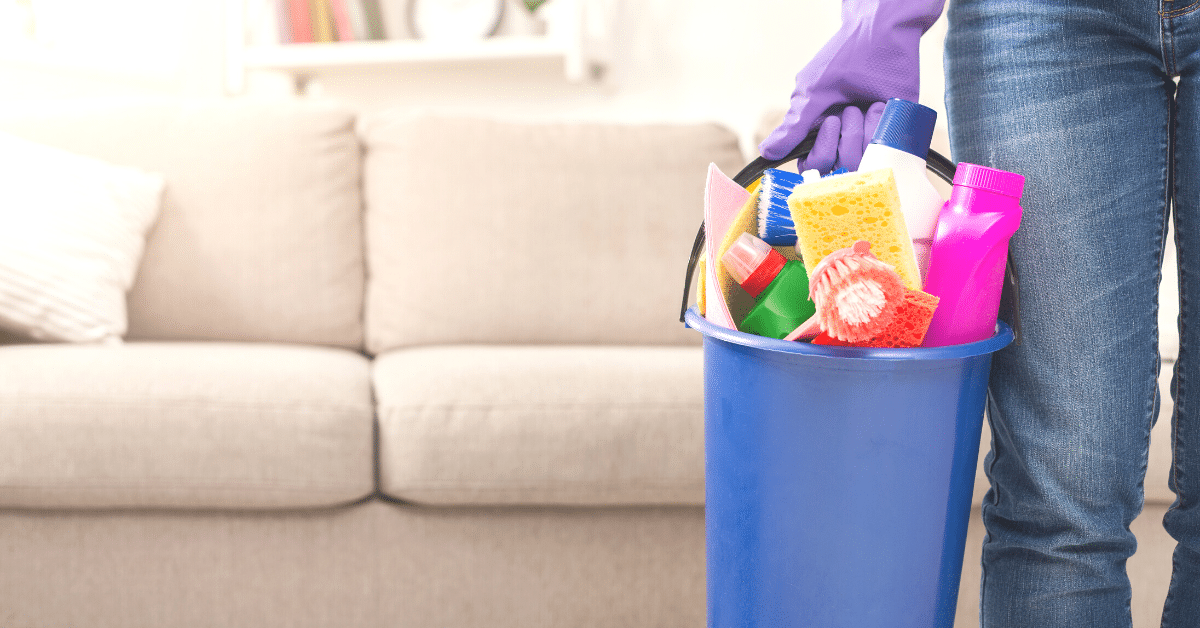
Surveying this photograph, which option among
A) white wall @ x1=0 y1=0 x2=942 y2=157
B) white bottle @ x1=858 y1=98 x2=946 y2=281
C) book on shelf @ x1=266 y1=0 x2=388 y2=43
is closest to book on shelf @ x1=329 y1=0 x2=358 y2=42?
book on shelf @ x1=266 y1=0 x2=388 y2=43

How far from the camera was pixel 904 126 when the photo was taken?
0.57m

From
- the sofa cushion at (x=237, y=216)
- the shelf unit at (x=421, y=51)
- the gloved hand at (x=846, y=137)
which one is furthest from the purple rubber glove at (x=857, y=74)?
the shelf unit at (x=421, y=51)

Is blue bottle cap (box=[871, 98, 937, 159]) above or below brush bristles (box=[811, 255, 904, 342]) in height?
above

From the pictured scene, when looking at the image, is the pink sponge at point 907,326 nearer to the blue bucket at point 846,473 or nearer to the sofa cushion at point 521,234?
the blue bucket at point 846,473

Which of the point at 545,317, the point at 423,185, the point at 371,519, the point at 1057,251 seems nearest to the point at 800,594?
the point at 1057,251

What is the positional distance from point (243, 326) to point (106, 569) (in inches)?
18.4

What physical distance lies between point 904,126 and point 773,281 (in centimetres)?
14

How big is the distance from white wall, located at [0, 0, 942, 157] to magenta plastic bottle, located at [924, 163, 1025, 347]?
1.52m

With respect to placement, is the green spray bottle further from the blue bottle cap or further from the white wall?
the white wall

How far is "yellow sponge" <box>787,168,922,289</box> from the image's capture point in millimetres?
503

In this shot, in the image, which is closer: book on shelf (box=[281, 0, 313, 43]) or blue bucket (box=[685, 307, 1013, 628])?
blue bucket (box=[685, 307, 1013, 628])

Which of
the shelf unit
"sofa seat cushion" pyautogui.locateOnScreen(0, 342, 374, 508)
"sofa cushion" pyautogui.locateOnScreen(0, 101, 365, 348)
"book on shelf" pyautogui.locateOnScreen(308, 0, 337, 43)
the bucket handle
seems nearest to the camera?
the bucket handle

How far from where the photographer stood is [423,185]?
143 centimetres

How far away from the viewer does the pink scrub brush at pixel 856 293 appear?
482 mm
